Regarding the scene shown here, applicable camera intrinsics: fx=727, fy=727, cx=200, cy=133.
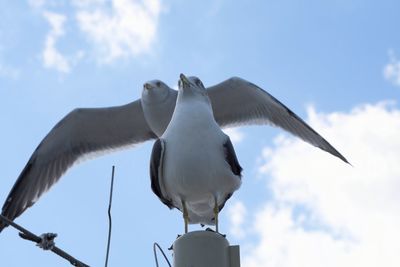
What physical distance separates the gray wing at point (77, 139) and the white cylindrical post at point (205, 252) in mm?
3922

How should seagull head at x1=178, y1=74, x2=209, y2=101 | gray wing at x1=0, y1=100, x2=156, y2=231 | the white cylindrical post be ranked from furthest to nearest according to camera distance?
A: 1. gray wing at x1=0, y1=100, x2=156, y2=231
2. seagull head at x1=178, y1=74, x2=209, y2=101
3. the white cylindrical post

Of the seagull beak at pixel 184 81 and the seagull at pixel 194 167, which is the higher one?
the seagull beak at pixel 184 81

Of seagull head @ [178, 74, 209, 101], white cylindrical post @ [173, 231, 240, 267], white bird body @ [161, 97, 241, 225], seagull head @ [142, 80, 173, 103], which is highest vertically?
seagull head @ [142, 80, 173, 103]

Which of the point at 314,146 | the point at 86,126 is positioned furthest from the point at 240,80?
the point at 86,126

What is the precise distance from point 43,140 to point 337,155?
2.83 m

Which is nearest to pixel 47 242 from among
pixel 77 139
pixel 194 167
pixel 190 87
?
pixel 194 167

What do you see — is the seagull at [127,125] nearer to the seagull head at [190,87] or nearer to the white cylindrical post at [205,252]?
the seagull head at [190,87]

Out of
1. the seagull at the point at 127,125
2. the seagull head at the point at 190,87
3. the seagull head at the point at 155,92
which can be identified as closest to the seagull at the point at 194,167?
the seagull head at the point at 190,87

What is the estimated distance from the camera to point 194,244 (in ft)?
8.06

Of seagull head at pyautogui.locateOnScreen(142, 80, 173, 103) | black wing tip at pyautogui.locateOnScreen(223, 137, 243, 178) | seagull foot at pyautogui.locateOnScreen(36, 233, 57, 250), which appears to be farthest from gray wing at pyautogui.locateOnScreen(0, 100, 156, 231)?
seagull foot at pyautogui.locateOnScreen(36, 233, 57, 250)

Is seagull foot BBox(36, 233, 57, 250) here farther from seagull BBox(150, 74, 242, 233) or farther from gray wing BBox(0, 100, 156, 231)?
gray wing BBox(0, 100, 156, 231)

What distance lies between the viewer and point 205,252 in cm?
243

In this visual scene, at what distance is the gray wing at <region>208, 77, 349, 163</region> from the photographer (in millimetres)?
6184

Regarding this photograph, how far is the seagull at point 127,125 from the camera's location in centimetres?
609
